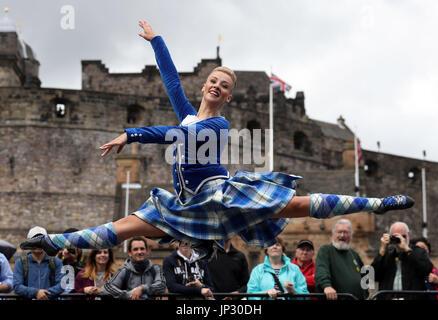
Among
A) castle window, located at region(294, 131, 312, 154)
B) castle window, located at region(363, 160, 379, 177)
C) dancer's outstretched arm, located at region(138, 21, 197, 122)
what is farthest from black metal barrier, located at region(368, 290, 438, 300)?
castle window, located at region(363, 160, 379, 177)

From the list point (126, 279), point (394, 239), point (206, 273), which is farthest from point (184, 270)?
point (394, 239)

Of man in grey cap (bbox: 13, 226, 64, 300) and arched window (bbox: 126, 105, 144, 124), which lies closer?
man in grey cap (bbox: 13, 226, 64, 300)

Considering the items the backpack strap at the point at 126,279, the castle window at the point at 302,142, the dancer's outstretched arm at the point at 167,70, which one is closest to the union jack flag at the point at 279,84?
the castle window at the point at 302,142

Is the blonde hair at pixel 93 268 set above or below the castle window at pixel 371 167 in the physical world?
below

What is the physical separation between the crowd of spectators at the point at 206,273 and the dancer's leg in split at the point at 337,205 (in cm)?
227

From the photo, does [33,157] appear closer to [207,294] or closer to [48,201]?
[48,201]

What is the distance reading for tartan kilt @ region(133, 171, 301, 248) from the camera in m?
5.14

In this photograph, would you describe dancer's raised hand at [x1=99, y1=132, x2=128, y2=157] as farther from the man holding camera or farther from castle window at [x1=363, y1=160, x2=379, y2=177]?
castle window at [x1=363, y1=160, x2=379, y2=177]

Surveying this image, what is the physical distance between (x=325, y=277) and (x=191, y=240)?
2.87 metres

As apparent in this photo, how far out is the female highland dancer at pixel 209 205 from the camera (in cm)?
509

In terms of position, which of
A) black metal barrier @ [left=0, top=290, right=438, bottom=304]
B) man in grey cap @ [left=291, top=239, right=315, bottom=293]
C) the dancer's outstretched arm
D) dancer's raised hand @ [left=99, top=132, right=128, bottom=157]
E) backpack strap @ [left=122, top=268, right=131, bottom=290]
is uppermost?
the dancer's outstretched arm

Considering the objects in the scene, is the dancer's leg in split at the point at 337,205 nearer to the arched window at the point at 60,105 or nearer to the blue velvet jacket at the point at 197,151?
the blue velvet jacket at the point at 197,151

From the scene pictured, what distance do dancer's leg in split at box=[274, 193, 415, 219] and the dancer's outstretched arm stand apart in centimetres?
112

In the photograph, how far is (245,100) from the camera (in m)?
47.6
